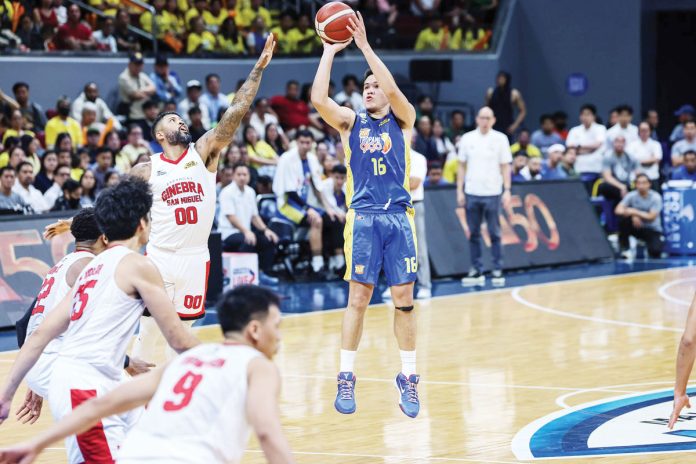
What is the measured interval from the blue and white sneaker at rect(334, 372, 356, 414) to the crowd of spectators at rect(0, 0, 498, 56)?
38.4ft

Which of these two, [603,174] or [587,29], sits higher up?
[587,29]

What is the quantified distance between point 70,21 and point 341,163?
5.02m

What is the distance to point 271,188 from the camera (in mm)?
16969

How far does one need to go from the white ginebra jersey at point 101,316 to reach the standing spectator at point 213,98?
13423 mm

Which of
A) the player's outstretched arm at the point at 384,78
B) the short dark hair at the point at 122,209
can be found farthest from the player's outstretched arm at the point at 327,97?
the short dark hair at the point at 122,209

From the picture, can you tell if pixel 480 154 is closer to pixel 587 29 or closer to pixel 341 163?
pixel 341 163

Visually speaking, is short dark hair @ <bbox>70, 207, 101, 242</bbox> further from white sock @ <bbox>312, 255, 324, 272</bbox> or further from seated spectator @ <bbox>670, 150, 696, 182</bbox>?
seated spectator @ <bbox>670, 150, 696, 182</bbox>

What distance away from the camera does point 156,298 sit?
4910mm

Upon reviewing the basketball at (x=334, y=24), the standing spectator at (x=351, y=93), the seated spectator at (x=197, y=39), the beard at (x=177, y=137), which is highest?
the seated spectator at (x=197, y=39)

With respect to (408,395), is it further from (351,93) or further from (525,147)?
(351,93)

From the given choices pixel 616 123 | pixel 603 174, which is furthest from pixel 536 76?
pixel 603 174

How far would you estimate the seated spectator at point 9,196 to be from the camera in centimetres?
1387

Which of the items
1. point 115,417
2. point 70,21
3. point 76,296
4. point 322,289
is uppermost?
point 70,21

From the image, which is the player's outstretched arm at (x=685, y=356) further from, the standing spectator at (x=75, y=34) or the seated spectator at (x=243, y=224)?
the standing spectator at (x=75, y=34)
